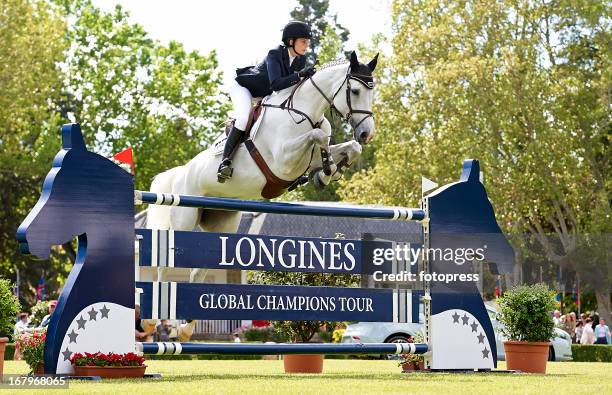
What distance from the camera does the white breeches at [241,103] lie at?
9.07m

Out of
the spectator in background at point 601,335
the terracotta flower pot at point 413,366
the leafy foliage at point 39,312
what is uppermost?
the leafy foliage at point 39,312

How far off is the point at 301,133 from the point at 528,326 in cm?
262

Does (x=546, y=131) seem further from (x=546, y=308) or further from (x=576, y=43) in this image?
(x=546, y=308)

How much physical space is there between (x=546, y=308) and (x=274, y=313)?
2599 millimetres

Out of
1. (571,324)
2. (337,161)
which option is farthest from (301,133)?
(571,324)

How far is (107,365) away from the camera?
23.5 ft

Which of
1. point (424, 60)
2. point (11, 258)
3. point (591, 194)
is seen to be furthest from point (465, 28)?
point (11, 258)

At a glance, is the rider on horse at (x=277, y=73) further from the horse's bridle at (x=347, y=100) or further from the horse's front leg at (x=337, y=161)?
the horse's front leg at (x=337, y=161)

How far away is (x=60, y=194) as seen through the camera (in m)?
7.27

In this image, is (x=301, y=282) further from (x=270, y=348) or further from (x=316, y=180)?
(x=270, y=348)

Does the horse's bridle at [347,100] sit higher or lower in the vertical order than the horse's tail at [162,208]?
higher

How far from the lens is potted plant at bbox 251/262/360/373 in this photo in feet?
32.3

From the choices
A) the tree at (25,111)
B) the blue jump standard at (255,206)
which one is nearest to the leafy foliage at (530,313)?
the blue jump standard at (255,206)

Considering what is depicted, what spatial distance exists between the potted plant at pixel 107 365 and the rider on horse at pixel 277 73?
2.22 m
